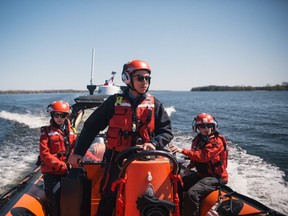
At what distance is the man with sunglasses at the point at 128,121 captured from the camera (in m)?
2.22

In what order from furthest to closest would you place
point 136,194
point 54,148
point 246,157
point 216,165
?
1. point 246,157
2. point 54,148
3. point 216,165
4. point 136,194

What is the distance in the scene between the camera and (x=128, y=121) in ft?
7.38

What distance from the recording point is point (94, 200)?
3100 mm

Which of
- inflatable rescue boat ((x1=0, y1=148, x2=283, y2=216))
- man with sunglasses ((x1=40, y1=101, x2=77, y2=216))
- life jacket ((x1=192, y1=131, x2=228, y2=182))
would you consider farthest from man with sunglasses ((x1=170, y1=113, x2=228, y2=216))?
man with sunglasses ((x1=40, y1=101, x2=77, y2=216))

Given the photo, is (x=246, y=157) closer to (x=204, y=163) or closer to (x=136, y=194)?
(x=204, y=163)

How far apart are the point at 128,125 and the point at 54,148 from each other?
160cm

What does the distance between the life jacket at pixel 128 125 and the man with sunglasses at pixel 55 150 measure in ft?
3.92

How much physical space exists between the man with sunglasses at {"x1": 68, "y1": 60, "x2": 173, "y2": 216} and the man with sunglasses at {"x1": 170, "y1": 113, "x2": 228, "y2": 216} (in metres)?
0.85

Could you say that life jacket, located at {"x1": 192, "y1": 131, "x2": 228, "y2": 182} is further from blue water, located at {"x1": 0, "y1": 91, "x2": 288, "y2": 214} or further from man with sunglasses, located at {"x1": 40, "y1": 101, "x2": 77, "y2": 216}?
blue water, located at {"x1": 0, "y1": 91, "x2": 288, "y2": 214}

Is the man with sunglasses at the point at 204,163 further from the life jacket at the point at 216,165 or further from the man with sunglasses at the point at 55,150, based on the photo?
the man with sunglasses at the point at 55,150

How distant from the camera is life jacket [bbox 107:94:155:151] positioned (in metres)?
2.23

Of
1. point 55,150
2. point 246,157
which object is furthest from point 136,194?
point 246,157

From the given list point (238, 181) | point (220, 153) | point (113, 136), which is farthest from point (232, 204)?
point (238, 181)

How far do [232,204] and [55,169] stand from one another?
2086mm
